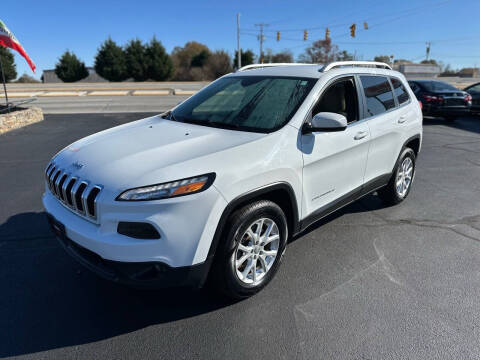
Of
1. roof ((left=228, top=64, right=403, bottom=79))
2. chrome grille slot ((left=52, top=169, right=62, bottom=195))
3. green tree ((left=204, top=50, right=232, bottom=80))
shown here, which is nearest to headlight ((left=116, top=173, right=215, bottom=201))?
chrome grille slot ((left=52, top=169, right=62, bottom=195))

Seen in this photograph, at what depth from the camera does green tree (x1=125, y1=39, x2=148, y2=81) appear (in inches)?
2080

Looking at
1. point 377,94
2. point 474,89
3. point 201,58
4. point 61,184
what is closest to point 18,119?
point 61,184

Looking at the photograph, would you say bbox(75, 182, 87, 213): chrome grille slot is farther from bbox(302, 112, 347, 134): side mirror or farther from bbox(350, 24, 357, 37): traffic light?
bbox(350, 24, 357, 37): traffic light

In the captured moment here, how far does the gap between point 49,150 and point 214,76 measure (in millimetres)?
54998

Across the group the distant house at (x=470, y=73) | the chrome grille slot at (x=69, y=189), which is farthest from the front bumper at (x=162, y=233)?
the distant house at (x=470, y=73)

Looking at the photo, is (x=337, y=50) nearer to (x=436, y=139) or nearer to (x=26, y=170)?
(x=436, y=139)

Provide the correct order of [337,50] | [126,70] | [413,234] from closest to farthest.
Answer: [413,234] → [126,70] → [337,50]

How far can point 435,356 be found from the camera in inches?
91.8

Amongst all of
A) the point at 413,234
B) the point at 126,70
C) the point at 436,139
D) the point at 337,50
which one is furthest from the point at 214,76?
the point at 413,234

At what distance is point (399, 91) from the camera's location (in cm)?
463

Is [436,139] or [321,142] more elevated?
[321,142]

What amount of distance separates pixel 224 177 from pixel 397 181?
10.4 ft

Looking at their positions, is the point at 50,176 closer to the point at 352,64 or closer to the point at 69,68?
the point at 352,64

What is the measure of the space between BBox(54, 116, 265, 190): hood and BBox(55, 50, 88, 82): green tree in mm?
56852
